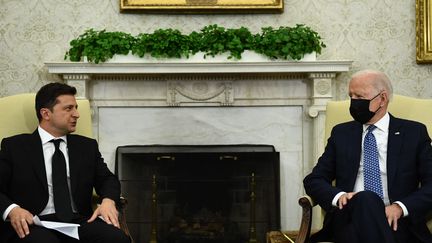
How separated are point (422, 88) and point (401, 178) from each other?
6.47 feet

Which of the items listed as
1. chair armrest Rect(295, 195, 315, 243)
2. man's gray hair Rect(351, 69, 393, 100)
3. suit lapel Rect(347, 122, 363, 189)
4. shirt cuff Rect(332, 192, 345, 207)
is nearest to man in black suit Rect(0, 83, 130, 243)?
chair armrest Rect(295, 195, 315, 243)

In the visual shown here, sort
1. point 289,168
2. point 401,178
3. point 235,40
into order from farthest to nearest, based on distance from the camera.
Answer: point 289,168 < point 235,40 < point 401,178

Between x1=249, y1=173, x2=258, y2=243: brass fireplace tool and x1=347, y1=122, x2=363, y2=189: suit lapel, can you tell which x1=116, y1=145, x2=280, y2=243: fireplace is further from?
x1=347, y1=122, x2=363, y2=189: suit lapel

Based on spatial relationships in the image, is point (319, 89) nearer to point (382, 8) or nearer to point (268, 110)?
point (268, 110)

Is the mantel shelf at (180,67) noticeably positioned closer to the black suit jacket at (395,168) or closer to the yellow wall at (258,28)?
the yellow wall at (258,28)

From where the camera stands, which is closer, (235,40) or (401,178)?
(401,178)

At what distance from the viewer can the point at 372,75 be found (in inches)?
139

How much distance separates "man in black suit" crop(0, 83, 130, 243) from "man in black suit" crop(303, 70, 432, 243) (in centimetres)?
102

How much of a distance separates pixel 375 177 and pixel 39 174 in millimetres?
1676

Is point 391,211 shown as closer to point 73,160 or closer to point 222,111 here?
point 73,160

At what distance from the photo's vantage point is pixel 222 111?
199 inches

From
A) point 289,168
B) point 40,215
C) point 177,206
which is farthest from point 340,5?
point 40,215

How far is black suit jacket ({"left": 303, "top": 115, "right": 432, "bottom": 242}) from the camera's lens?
10.4 feet

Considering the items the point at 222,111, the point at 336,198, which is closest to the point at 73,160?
the point at 336,198
